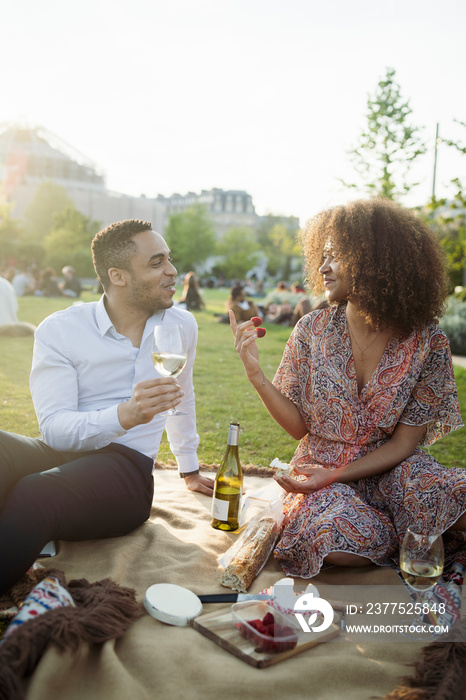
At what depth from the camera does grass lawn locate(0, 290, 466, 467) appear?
6.35 meters

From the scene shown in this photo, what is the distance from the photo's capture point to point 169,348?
111 inches

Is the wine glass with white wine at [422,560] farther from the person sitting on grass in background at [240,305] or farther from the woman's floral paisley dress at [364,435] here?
the person sitting on grass in background at [240,305]

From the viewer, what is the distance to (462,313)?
14875mm

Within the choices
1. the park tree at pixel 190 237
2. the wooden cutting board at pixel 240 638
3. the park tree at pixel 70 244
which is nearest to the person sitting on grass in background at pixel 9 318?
the wooden cutting board at pixel 240 638

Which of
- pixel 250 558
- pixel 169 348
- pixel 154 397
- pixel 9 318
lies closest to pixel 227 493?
pixel 250 558

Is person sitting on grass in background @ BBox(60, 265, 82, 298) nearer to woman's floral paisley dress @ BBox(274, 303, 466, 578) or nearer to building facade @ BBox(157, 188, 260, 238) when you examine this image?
woman's floral paisley dress @ BBox(274, 303, 466, 578)

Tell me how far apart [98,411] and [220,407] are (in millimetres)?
5131

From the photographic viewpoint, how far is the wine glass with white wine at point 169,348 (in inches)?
111

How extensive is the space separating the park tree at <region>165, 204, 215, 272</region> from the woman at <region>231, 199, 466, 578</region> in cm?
7370

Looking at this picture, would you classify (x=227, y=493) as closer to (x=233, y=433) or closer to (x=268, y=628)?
(x=233, y=433)

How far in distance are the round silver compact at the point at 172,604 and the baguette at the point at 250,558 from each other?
0.98 feet

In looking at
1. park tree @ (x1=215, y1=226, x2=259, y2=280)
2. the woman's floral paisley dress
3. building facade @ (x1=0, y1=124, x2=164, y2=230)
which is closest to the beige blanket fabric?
the woman's floral paisley dress

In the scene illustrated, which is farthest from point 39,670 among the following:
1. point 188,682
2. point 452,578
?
point 452,578

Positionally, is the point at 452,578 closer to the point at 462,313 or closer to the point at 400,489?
the point at 400,489
